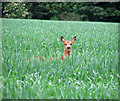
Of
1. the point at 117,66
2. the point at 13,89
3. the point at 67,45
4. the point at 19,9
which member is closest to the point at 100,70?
the point at 117,66

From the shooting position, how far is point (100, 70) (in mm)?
3551

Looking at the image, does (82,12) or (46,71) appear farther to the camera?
Answer: (82,12)

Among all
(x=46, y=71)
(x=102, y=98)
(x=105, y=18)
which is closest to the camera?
(x=102, y=98)

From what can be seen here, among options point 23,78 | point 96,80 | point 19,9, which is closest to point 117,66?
point 96,80

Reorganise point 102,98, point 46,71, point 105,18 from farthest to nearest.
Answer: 1. point 105,18
2. point 46,71
3. point 102,98

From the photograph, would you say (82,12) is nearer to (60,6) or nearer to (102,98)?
(60,6)

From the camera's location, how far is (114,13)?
33281mm

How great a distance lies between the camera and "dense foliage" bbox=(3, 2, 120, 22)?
33.4 metres

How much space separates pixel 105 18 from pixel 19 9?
15800 mm

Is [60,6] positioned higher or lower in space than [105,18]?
higher

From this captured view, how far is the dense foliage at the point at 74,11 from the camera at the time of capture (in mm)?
33406

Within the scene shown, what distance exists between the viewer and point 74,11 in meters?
36.0

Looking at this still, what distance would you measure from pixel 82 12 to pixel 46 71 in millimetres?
34110

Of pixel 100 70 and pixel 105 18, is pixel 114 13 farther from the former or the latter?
pixel 100 70
